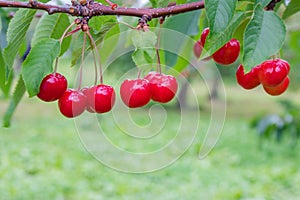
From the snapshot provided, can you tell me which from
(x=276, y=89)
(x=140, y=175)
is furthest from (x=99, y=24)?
(x=140, y=175)

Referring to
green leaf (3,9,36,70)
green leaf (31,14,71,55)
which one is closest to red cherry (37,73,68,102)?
green leaf (3,9,36,70)

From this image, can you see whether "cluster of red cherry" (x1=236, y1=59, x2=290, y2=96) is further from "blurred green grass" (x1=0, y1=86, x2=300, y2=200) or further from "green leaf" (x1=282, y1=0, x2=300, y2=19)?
"blurred green grass" (x1=0, y1=86, x2=300, y2=200)

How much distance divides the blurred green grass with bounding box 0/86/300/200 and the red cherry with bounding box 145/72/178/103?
131 inches

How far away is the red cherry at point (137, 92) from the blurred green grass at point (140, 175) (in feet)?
10.9

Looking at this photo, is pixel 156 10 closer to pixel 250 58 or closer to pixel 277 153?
pixel 250 58

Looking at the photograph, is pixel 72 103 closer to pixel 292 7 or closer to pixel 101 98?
pixel 101 98

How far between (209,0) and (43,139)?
24.5 ft

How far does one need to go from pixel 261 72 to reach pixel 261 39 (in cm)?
16

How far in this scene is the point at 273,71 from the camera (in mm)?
900

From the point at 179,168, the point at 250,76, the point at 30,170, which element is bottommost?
the point at 30,170

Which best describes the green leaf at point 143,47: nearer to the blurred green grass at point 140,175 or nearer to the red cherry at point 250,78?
the red cherry at point 250,78

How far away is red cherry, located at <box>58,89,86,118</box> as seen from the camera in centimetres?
86

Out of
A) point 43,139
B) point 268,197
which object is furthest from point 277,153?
point 43,139

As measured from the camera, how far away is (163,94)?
0.88 m
